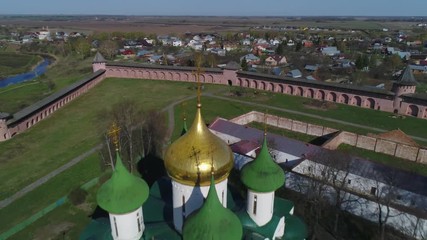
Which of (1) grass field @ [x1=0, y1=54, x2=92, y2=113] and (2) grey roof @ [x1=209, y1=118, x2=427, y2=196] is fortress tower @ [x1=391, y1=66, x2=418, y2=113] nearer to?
(2) grey roof @ [x1=209, y1=118, x2=427, y2=196]

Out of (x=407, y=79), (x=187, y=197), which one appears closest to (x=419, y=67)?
(x=407, y=79)

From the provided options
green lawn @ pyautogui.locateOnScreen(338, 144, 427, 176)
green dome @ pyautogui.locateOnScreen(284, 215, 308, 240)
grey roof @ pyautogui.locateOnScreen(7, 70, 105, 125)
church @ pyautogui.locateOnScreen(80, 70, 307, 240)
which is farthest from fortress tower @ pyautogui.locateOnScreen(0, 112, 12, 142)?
green lawn @ pyautogui.locateOnScreen(338, 144, 427, 176)

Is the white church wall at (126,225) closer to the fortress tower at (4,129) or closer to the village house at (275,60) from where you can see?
the fortress tower at (4,129)

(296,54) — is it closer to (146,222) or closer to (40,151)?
(40,151)

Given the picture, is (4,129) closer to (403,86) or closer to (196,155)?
Answer: (196,155)

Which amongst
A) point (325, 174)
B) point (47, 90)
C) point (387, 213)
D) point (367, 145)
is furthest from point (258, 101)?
point (47, 90)

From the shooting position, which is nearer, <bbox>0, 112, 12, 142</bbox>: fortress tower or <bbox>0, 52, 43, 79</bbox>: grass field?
<bbox>0, 112, 12, 142</bbox>: fortress tower

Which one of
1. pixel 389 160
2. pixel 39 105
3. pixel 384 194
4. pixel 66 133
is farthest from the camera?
pixel 39 105
